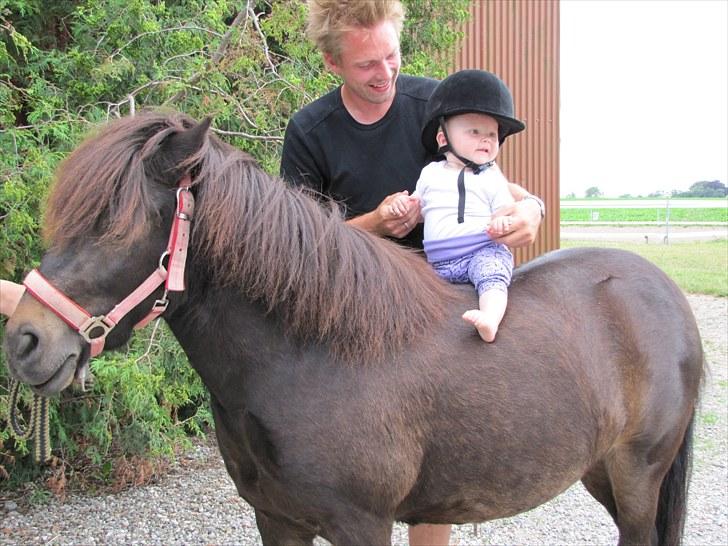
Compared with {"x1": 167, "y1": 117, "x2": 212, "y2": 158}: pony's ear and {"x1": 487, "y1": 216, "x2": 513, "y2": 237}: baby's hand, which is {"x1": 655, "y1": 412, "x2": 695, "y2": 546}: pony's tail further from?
{"x1": 167, "y1": 117, "x2": 212, "y2": 158}: pony's ear

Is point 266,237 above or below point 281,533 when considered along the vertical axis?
above

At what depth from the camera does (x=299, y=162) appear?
8.23ft

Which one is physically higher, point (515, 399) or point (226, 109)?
point (226, 109)

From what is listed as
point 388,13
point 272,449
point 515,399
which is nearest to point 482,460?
point 515,399

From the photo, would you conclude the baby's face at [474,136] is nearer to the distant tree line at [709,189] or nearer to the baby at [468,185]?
the baby at [468,185]

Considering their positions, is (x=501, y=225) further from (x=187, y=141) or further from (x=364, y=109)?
(x=187, y=141)

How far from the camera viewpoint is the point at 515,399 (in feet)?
6.53

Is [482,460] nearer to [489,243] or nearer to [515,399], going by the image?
[515,399]

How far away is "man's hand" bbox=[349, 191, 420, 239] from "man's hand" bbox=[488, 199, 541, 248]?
0.28 m

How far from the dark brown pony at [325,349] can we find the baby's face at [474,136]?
41 centimetres

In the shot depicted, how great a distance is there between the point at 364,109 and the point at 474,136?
1.60 feet

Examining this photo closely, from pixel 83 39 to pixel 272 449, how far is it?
330 centimetres

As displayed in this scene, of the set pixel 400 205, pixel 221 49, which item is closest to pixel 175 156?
pixel 400 205

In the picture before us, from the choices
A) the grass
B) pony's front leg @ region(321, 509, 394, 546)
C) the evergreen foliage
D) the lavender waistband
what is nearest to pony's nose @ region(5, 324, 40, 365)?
pony's front leg @ region(321, 509, 394, 546)
